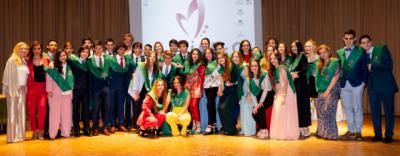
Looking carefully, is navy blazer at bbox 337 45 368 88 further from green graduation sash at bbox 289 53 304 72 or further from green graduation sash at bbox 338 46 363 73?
green graduation sash at bbox 289 53 304 72

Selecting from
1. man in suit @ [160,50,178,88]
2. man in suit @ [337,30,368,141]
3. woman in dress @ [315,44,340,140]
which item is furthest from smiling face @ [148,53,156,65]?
man in suit @ [337,30,368,141]

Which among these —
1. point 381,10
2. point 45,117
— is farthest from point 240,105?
point 381,10

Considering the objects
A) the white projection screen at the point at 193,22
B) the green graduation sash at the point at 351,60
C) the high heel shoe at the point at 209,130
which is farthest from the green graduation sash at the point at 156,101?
the green graduation sash at the point at 351,60

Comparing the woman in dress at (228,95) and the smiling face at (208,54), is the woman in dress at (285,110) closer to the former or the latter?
the woman in dress at (228,95)

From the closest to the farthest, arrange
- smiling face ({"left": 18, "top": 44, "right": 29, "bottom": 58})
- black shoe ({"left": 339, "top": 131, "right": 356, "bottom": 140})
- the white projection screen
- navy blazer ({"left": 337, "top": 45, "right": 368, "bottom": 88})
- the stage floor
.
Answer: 1. the stage floor
2. navy blazer ({"left": 337, "top": 45, "right": 368, "bottom": 88})
3. black shoe ({"left": 339, "top": 131, "right": 356, "bottom": 140})
4. smiling face ({"left": 18, "top": 44, "right": 29, "bottom": 58})
5. the white projection screen

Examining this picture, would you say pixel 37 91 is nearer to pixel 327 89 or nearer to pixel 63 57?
pixel 63 57

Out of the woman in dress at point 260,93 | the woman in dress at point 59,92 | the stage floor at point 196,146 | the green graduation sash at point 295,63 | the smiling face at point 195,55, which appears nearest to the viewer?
the stage floor at point 196,146

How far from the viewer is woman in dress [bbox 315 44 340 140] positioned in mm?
5668

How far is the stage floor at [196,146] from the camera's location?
4.96 m

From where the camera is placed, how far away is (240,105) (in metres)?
6.35

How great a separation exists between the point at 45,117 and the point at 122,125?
1.16m

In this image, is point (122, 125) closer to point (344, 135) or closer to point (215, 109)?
point (215, 109)

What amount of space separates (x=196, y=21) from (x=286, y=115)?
11.2ft

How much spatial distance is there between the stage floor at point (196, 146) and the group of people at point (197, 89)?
0.84ft
